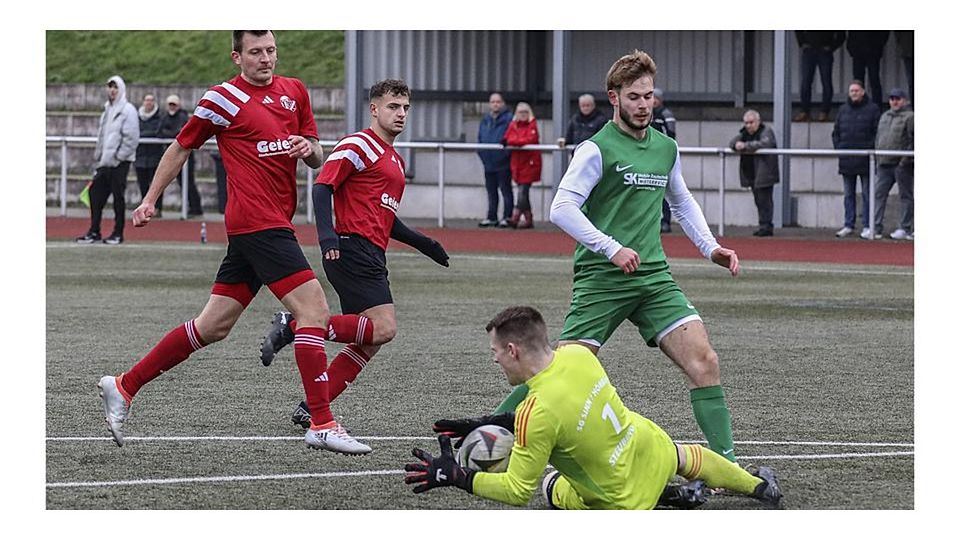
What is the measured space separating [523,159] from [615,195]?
1761cm

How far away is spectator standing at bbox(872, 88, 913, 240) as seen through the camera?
2222cm

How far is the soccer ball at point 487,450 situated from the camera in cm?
697

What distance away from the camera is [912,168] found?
2247cm

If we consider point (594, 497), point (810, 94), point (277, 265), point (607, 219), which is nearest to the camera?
point (594, 497)

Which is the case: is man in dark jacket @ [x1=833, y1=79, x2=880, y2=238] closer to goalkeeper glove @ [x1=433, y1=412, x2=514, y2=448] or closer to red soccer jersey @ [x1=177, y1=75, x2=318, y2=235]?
red soccer jersey @ [x1=177, y1=75, x2=318, y2=235]

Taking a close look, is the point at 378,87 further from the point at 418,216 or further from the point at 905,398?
the point at 418,216

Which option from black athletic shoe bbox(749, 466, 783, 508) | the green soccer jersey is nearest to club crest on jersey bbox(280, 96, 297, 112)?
the green soccer jersey

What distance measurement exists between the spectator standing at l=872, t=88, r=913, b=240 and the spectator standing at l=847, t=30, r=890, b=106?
10.4 ft

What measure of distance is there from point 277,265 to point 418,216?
746 inches

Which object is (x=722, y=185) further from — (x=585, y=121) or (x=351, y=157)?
(x=351, y=157)

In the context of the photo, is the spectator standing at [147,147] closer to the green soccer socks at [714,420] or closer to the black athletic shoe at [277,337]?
the black athletic shoe at [277,337]

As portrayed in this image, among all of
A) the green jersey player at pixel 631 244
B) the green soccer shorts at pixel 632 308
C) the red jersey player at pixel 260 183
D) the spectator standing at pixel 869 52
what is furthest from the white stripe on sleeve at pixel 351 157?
the spectator standing at pixel 869 52

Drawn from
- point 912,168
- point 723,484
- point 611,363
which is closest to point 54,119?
point 912,168

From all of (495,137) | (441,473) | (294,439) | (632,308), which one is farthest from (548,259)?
(441,473)
